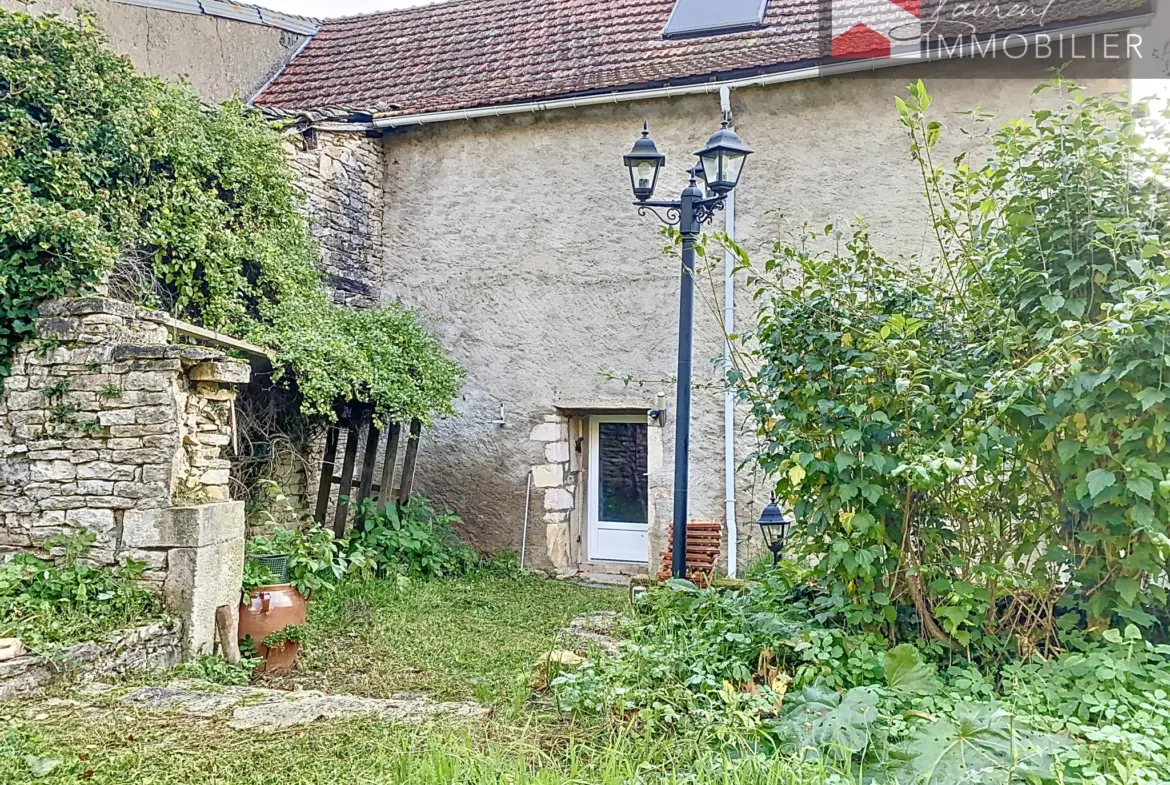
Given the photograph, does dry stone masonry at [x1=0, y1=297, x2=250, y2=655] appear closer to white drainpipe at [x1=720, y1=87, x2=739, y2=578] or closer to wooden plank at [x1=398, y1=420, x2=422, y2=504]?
wooden plank at [x1=398, y1=420, x2=422, y2=504]

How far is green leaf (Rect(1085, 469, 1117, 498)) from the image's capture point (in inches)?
110

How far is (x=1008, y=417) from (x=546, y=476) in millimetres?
5622

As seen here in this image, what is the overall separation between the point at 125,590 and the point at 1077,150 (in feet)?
16.5

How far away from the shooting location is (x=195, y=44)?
8.42 m

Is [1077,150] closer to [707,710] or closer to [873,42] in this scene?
[707,710]

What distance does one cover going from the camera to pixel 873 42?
731cm

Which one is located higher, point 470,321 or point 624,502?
point 470,321

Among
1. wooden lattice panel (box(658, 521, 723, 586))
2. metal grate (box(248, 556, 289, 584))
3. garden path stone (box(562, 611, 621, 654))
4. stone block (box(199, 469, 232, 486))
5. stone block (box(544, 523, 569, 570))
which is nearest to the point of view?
garden path stone (box(562, 611, 621, 654))

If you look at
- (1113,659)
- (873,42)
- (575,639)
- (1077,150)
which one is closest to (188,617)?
(575,639)

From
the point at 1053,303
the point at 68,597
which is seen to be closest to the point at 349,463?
the point at 68,597

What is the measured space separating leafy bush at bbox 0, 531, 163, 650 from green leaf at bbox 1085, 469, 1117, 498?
4486mm

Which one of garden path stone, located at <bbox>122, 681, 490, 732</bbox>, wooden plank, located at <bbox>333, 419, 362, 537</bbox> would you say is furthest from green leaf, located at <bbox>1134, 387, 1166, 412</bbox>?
wooden plank, located at <bbox>333, 419, 362, 537</bbox>

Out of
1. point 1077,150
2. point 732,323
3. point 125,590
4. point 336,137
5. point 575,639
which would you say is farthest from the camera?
point 336,137

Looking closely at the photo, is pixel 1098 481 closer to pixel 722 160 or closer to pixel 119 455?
pixel 722 160
